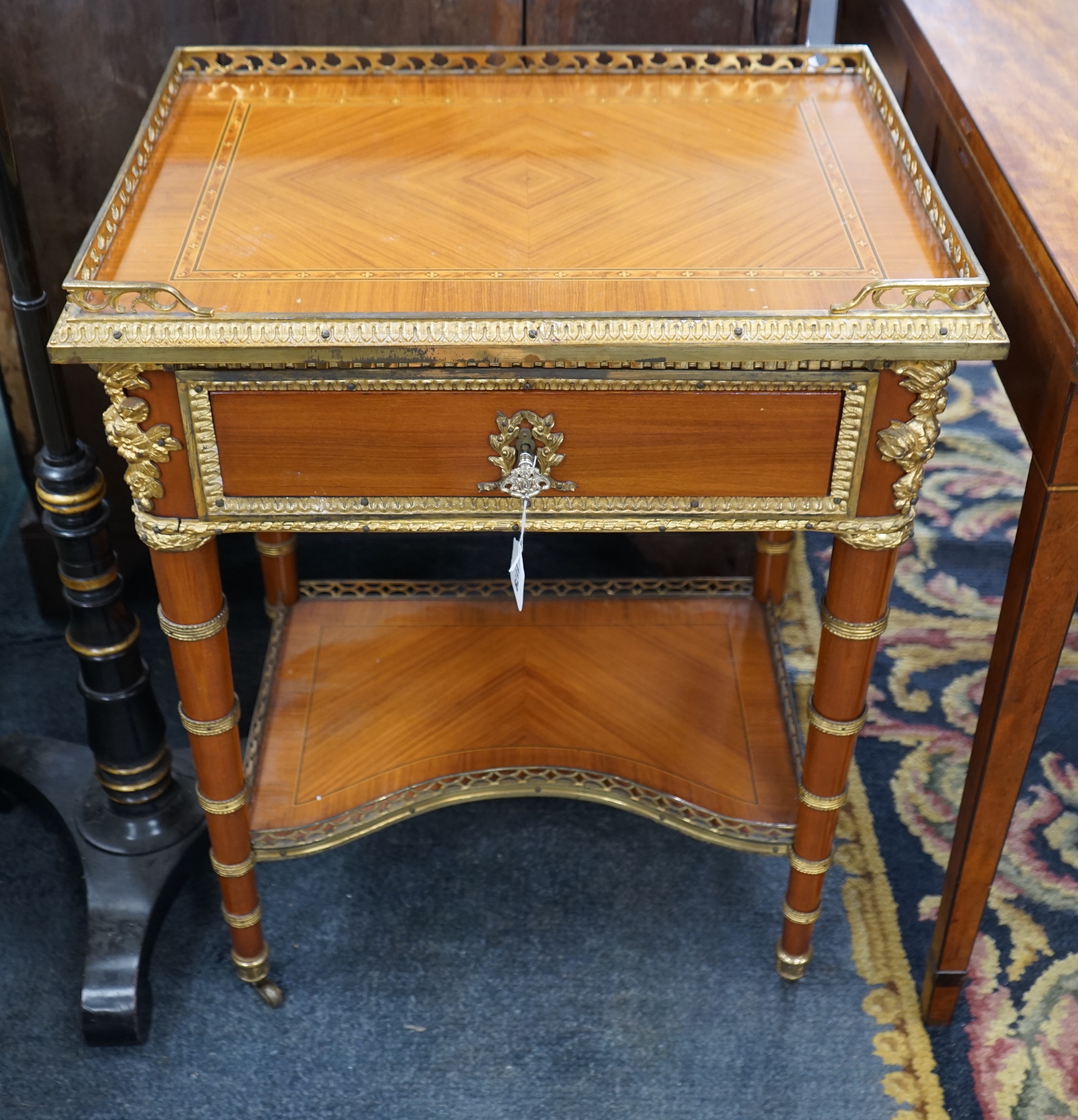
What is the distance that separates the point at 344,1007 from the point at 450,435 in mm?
636

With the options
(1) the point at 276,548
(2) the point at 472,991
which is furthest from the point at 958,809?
(1) the point at 276,548

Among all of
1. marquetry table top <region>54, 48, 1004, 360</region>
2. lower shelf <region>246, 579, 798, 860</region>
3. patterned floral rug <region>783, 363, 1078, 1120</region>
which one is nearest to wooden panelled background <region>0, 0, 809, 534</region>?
marquetry table top <region>54, 48, 1004, 360</region>

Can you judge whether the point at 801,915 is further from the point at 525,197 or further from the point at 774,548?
the point at 525,197

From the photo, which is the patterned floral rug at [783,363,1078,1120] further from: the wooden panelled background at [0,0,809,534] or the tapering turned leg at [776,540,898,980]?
the wooden panelled background at [0,0,809,534]

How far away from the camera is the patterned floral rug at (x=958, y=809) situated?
126 cm

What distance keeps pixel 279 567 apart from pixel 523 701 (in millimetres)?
320

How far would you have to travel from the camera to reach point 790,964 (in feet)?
4.35

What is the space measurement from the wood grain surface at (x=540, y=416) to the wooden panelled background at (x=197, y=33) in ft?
2.00

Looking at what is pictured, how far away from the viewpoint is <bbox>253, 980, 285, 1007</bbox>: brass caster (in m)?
1.31

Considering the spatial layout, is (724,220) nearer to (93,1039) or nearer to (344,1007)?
(344,1007)

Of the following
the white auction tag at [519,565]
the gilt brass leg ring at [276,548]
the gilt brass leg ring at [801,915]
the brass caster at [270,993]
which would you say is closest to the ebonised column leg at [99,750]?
the brass caster at [270,993]

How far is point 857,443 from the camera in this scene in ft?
3.20

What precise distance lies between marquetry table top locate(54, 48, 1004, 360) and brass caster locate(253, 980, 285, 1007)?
692mm

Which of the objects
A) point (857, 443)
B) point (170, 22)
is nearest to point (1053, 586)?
point (857, 443)
